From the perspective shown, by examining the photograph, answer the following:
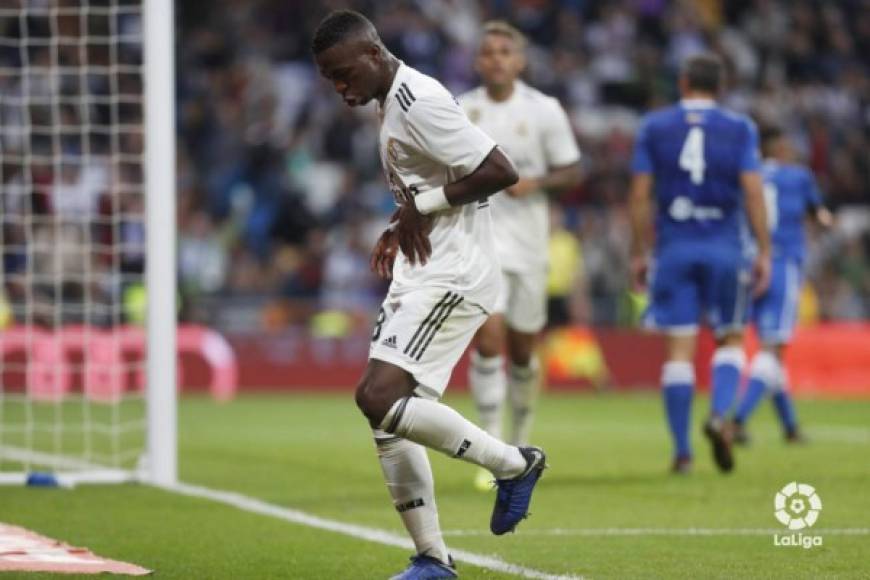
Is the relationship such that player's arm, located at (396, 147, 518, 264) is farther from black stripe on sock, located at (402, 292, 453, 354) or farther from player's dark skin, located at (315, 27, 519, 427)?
black stripe on sock, located at (402, 292, 453, 354)

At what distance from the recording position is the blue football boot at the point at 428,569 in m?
5.73

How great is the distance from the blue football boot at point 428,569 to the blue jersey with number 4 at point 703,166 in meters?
4.81

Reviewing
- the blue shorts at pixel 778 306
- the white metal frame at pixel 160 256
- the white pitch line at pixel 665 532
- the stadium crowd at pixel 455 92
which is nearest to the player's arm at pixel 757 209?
the blue shorts at pixel 778 306

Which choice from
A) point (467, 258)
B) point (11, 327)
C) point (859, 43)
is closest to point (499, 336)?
point (467, 258)

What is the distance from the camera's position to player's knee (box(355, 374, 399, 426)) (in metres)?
5.63

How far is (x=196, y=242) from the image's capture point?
845 inches

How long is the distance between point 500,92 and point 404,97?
4.05 metres

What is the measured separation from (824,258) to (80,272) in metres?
10.7

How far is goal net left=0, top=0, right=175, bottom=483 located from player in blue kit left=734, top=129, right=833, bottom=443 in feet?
15.1

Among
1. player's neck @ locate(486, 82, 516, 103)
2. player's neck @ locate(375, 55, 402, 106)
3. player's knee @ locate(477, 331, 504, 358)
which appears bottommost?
player's knee @ locate(477, 331, 504, 358)

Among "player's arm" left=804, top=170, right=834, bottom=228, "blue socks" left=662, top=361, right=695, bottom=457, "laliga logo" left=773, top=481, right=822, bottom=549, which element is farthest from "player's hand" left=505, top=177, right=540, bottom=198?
"player's arm" left=804, top=170, right=834, bottom=228

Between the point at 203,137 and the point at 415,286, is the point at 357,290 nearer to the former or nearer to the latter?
the point at 203,137

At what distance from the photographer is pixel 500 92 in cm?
979

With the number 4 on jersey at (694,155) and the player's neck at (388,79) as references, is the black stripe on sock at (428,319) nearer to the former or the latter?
the player's neck at (388,79)
